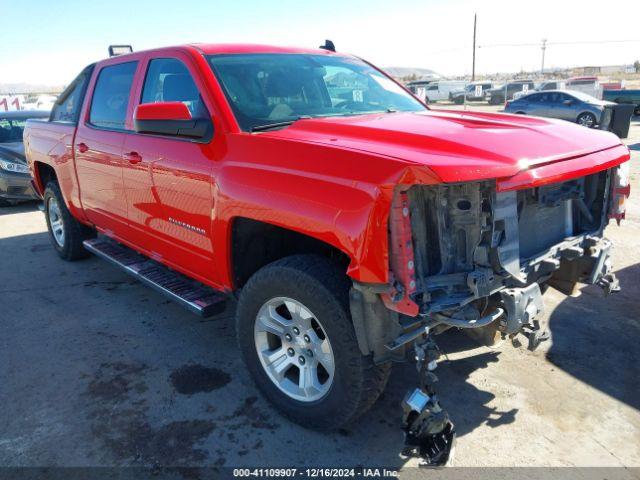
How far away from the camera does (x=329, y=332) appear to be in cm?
256

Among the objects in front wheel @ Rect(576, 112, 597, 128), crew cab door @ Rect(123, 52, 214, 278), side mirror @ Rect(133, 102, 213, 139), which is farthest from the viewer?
front wheel @ Rect(576, 112, 597, 128)

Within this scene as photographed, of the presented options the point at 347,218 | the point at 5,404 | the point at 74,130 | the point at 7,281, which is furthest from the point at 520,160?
the point at 7,281

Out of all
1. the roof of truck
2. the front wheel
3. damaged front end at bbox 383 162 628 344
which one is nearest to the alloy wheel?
damaged front end at bbox 383 162 628 344

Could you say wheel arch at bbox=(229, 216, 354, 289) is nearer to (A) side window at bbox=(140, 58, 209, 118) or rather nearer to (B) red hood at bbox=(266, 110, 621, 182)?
(B) red hood at bbox=(266, 110, 621, 182)

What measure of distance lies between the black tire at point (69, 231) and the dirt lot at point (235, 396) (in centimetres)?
119

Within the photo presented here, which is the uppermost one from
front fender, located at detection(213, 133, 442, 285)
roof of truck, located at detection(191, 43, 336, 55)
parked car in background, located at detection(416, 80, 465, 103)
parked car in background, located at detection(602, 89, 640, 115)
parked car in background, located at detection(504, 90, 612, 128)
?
roof of truck, located at detection(191, 43, 336, 55)

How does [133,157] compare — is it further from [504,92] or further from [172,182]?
[504,92]

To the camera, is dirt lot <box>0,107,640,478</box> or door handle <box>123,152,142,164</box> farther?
door handle <box>123,152,142,164</box>

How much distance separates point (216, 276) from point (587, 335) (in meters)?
2.72

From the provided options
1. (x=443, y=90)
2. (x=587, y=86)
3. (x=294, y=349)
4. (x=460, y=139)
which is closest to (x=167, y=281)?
(x=294, y=349)

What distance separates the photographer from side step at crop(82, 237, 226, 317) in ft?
11.4

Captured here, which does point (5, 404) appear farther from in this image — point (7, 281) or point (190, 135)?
point (7, 281)

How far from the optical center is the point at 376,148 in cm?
245

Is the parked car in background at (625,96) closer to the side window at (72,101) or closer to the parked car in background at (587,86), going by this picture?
the parked car in background at (587,86)
